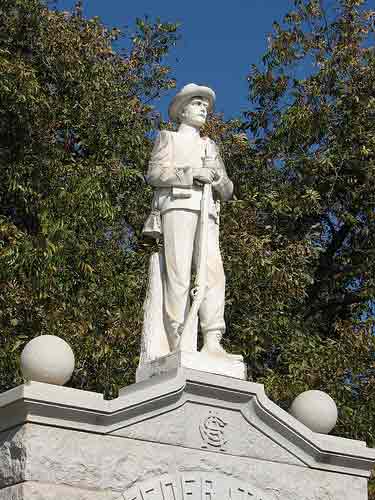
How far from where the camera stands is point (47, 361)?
7414mm

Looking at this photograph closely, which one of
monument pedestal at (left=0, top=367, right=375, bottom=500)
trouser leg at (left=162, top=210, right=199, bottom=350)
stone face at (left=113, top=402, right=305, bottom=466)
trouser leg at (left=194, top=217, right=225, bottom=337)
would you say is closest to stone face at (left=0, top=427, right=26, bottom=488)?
monument pedestal at (left=0, top=367, right=375, bottom=500)

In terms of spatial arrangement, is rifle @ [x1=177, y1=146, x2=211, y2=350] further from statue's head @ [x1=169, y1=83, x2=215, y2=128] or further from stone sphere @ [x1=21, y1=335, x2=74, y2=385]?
stone sphere @ [x1=21, y1=335, x2=74, y2=385]

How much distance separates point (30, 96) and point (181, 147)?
233 inches

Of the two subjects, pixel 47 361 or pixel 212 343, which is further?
pixel 212 343

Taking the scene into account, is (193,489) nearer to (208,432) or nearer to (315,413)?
(208,432)

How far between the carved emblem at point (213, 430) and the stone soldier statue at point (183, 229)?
0.61 metres

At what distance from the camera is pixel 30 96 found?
1441 cm

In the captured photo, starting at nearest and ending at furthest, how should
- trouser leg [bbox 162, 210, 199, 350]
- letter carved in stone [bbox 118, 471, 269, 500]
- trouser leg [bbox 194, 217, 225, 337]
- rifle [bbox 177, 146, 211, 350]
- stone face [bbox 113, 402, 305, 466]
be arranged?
letter carved in stone [bbox 118, 471, 269, 500], stone face [bbox 113, 402, 305, 466], rifle [bbox 177, 146, 211, 350], trouser leg [bbox 162, 210, 199, 350], trouser leg [bbox 194, 217, 225, 337]

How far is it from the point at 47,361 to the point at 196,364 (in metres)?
1.24

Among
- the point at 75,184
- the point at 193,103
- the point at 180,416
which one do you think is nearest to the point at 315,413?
the point at 180,416

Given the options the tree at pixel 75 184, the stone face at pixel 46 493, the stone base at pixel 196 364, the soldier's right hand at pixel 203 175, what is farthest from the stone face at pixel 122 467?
the tree at pixel 75 184

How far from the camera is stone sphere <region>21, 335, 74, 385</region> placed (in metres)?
7.41

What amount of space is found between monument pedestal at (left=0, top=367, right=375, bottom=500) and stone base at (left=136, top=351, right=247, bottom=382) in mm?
164

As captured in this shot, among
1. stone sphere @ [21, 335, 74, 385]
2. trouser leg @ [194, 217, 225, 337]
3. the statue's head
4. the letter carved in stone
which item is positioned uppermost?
the statue's head
